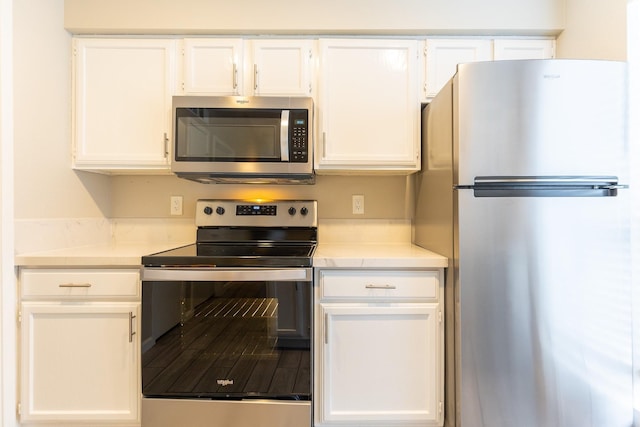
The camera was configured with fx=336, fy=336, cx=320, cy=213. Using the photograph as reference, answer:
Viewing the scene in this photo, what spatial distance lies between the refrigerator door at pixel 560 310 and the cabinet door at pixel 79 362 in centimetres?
160

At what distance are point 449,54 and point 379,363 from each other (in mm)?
1640

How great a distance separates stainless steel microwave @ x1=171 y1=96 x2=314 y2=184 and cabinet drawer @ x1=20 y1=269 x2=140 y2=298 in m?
0.58

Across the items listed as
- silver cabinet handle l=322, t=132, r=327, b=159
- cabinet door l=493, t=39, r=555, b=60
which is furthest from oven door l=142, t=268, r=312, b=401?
cabinet door l=493, t=39, r=555, b=60

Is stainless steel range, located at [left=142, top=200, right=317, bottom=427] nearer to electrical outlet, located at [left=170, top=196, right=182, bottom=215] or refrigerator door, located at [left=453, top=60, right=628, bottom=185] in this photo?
electrical outlet, located at [left=170, top=196, right=182, bottom=215]

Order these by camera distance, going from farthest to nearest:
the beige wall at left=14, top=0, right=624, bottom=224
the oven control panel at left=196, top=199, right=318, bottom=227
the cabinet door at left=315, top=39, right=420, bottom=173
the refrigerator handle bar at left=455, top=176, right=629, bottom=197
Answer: the oven control panel at left=196, top=199, right=318, bottom=227 < the cabinet door at left=315, top=39, right=420, bottom=173 < the beige wall at left=14, top=0, right=624, bottom=224 < the refrigerator handle bar at left=455, top=176, right=629, bottom=197

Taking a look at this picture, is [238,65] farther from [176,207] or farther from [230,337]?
[230,337]

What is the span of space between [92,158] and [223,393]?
4.64ft

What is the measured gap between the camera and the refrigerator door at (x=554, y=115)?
4.40 ft

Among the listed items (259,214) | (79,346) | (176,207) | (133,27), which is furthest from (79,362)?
(133,27)

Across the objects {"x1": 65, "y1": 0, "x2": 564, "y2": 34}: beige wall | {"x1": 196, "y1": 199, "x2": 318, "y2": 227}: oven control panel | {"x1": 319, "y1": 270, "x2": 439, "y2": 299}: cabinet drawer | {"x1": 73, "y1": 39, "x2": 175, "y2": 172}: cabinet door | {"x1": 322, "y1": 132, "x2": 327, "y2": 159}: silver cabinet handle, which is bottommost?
{"x1": 319, "y1": 270, "x2": 439, "y2": 299}: cabinet drawer

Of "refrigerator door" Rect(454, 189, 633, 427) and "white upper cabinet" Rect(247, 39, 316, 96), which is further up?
"white upper cabinet" Rect(247, 39, 316, 96)

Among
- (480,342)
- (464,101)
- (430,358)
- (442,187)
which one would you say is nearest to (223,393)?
(430,358)

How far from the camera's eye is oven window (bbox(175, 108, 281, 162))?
1734mm

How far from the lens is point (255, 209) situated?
6.72 feet
